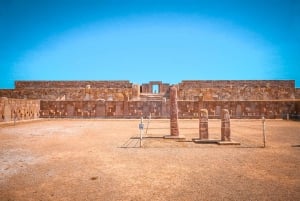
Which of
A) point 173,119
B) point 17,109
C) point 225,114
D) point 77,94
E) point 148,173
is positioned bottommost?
point 148,173

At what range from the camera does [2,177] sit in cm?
390

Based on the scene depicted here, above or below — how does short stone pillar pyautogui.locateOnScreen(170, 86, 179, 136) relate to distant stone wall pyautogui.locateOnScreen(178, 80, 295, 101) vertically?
below

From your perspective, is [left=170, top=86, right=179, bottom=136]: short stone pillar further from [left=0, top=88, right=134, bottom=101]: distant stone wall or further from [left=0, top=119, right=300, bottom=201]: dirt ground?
[left=0, top=88, right=134, bottom=101]: distant stone wall

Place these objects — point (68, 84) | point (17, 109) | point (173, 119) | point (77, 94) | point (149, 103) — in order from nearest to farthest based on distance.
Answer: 1. point (173, 119)
2. point (17, 109)
3. point (149, 103)
4. point (77, 94)
5. point (68, 84)

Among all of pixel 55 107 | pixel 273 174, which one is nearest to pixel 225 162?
pixel 273 174

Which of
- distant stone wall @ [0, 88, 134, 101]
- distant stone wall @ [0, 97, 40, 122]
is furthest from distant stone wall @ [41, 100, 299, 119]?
distant stone wall @ [0, 97, 40, 122]

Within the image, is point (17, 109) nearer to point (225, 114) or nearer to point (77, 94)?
point (77, 94)

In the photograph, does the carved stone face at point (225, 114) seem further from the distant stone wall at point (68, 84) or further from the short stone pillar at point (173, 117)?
the distant stone wall at point (68, 84)

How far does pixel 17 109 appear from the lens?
17016 mm

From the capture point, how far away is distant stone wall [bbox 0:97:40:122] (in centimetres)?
1554

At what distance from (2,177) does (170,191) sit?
10.4 ft

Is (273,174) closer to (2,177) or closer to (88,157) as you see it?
(88,157)

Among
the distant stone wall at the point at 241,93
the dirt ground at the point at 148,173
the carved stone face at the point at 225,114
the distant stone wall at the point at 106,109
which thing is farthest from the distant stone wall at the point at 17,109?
the distant stone wall at the point at 241,93

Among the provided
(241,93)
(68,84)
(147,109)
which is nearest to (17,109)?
(147,109)
